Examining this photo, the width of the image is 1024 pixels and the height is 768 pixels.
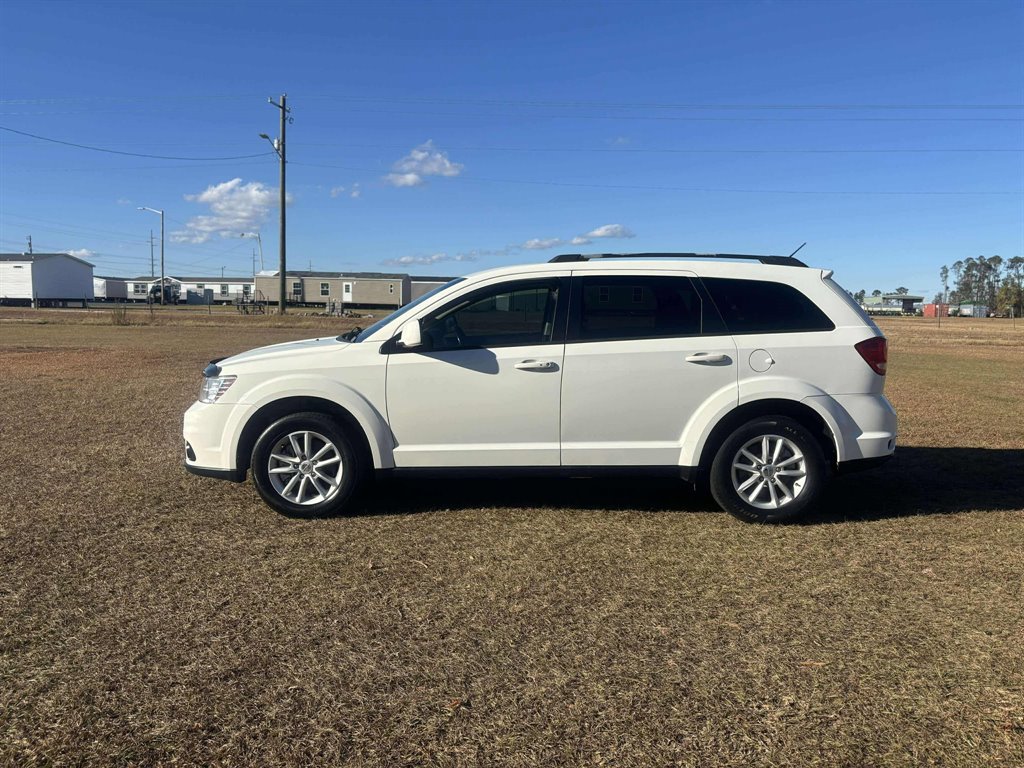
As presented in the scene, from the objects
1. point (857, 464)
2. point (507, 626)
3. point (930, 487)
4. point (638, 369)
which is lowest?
point (507, 626)

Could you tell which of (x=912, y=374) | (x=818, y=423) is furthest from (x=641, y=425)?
(x=912, y=374)

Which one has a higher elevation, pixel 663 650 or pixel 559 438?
pixel 559 438

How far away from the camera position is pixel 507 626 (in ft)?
11.8

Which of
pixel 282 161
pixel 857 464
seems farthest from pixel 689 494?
pixel 282 161

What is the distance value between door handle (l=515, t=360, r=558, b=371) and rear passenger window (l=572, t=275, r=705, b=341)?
0.31 meters

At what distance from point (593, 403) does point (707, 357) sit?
2.85ft

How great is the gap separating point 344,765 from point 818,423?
160 inches

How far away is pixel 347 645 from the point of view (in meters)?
3.39

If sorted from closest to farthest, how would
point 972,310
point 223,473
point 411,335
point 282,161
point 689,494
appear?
1. point 411,335
2. point 223,473
3. point 689,494
4. point 282,161
5. point 972,310

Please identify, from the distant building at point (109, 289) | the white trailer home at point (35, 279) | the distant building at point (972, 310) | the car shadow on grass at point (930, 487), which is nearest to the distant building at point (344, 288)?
the white trailer home at point (35, 279)

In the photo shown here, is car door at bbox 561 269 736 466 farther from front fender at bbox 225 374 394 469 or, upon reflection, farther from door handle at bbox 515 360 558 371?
front fender at bbox 225 374 394 469

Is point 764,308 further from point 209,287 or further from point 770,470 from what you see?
point 209,287

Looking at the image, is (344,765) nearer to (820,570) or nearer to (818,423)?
(820,570)

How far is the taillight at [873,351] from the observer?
5242mm
